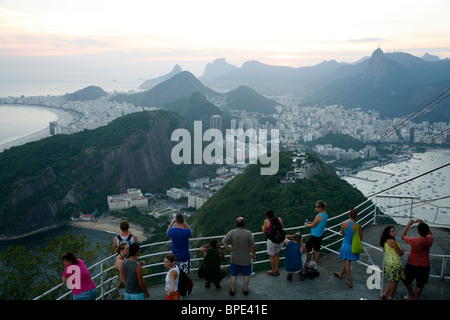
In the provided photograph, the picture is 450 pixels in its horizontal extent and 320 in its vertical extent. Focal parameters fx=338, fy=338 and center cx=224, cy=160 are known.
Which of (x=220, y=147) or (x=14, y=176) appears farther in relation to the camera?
(x=220, y=147)

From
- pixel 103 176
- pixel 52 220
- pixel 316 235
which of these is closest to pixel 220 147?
pixel 103 176

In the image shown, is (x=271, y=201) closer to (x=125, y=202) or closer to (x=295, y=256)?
(x=295, y=256)

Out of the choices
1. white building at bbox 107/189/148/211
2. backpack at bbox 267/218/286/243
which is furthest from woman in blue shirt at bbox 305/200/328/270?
white building at bbox 107/189/148/211

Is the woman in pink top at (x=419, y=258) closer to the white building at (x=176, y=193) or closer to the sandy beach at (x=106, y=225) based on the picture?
the sandy beach at (x=106, y=225)

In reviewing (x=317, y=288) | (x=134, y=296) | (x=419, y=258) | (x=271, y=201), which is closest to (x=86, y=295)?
(x=134, y=296)

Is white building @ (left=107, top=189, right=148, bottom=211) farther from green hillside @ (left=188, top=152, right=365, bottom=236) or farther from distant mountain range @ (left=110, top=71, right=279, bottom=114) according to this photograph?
distant mountain range @ (left=110, top=71, right=279, bottom=114)

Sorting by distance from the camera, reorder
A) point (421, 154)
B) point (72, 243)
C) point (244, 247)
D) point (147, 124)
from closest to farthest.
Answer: point (244, 247), point (72, 243), point (147, 124), point (421, 154)

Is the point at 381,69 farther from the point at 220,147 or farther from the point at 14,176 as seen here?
the point at 14,176
